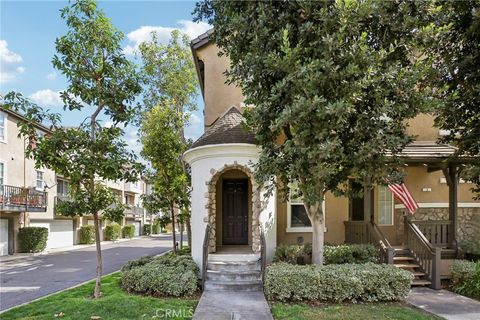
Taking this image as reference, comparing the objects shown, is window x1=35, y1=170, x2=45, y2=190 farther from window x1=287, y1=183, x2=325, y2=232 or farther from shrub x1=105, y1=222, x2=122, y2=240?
window x1=287, y1=183, x2=325, y2=232

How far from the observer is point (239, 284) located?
10.5m

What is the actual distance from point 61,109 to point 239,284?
6759mm

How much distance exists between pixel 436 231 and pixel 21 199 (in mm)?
24655

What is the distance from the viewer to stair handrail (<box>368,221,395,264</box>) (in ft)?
36.8

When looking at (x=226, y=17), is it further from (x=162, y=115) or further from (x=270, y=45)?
(x=162, y=115)

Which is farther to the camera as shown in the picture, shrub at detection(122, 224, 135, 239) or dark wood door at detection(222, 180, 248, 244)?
shrub at detection(122, 224, 135, 239)

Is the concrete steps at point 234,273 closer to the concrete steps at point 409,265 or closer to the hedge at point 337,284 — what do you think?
the hedge at point 337,284

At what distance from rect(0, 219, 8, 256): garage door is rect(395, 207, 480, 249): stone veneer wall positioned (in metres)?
24.4

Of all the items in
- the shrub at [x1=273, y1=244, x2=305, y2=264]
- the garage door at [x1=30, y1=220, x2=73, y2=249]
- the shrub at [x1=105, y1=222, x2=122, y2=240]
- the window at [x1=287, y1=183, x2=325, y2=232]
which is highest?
the window at [x1=287, y1=183, x2=325, y2=232]

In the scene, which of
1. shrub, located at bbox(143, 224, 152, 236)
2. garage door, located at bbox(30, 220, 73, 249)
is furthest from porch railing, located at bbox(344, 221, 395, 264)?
shrub, located at bbox(143, 224, 152, 236)

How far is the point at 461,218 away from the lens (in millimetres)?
13992

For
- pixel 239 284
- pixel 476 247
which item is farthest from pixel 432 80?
pixel 239 284

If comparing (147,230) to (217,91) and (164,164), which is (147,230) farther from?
(217,91)

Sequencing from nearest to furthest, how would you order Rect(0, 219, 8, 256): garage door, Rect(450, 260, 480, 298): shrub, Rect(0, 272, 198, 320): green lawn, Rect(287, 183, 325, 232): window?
Rect(0, 272, 198, 320): green lawn
Rect(450, 260, 480, 298): shrub
Rect(287, 183, 325, 232): window
Rect(0, 219, 8, 256): garage door
